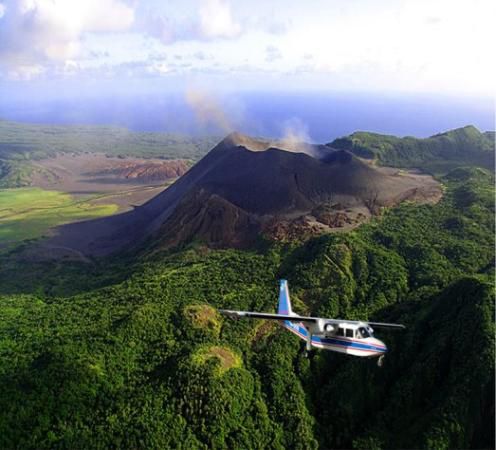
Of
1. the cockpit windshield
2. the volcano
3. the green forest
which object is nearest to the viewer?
A: the cockpit windshield

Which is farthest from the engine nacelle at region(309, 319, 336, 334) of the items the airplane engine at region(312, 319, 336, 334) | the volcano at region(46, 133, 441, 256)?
the volcano at region(46, 133, 441, 256)

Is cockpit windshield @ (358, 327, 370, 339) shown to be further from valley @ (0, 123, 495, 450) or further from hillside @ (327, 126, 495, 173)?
hillside @ (327, 126, 495, 173)

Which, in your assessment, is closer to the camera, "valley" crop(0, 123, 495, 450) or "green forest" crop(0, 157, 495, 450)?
"green forest" crop(0, 157, 495, 450)

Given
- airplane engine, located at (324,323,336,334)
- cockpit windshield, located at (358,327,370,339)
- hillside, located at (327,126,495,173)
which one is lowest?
cockpit windshield, located at (358,327,370,339)

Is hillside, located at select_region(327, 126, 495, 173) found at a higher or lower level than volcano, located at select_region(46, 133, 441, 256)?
higher

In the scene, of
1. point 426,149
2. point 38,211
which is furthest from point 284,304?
point 426,149

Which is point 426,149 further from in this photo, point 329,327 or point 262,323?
point 329,327

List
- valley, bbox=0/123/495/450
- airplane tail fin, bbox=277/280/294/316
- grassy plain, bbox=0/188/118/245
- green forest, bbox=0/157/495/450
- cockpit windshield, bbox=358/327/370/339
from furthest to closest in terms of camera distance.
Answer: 1. grassy plain, bbox=0/188/118/245
2. valley, bbox=0/123/495/450
3. green forest, bbox=0/157/495/450
4. airplane tail fin, bbox=277/280/294/316
5. cockpit windshield, bbox=358/327/370/339
